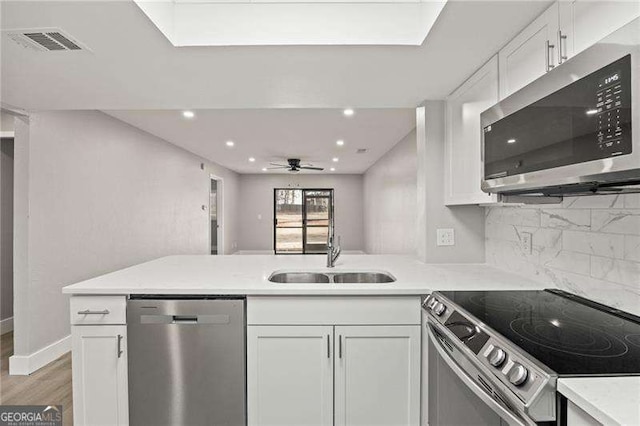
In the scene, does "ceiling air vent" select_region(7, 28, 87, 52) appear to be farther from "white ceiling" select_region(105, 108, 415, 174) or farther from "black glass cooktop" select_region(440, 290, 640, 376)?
"black glass cooktop" select_region(440, 290, 640, 376)

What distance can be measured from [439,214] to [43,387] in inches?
133

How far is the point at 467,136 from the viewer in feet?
6.36

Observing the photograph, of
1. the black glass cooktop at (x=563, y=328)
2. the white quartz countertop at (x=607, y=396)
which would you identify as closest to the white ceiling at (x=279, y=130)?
the black glass cooktop at (x=563, y=328)

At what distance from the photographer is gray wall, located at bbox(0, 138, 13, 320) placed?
3.61 m

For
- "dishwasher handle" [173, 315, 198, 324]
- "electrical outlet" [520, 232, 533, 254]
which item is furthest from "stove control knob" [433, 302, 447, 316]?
"dishwasher handle" [173, 315, 198, 324]

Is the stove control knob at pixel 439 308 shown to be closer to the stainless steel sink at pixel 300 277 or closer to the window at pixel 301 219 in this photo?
the stainless steel sink at pixel 300 277

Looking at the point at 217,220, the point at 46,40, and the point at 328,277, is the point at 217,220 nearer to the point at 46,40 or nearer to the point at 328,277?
the point at 328,277

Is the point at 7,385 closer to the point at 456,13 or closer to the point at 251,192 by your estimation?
the point at 456,13

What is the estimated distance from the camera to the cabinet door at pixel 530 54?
1.23m

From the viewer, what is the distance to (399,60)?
1722mm

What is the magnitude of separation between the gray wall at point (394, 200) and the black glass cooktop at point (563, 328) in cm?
271

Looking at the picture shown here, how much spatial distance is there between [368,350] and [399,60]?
157cm

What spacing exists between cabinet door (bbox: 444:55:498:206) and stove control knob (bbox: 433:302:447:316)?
58 centimetres

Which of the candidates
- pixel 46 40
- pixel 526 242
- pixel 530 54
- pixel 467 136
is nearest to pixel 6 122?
pixel 46 40
